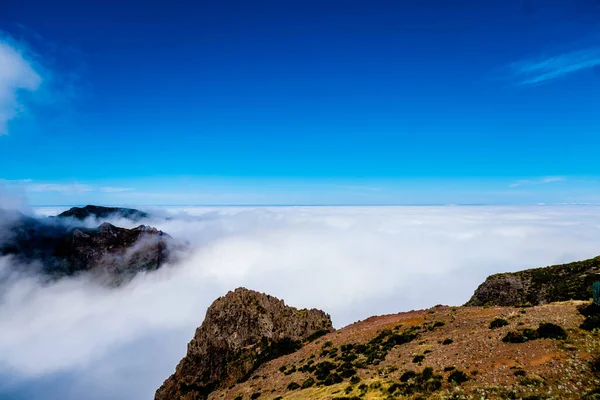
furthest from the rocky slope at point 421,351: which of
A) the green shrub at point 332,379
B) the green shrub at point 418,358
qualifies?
the green shrub at point 332,379

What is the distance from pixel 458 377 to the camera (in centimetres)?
2192

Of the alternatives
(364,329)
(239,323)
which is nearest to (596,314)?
(364,329)

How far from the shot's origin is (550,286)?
55.3 meters

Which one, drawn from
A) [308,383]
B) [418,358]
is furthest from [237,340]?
[418,358]

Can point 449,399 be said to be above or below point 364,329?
above

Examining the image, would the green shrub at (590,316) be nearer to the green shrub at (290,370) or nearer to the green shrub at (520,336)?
the green shrub at (520,336)

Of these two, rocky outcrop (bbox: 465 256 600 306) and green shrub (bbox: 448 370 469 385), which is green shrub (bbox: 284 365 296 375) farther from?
rocky outcrop (bbox: 465 256 600 306)

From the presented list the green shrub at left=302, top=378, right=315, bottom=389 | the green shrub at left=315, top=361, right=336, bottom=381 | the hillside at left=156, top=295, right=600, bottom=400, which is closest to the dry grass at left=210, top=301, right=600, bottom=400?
the hillside at left=156, top=295, right=600, bottom=400

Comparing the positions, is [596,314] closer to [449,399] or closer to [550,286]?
[449,399]

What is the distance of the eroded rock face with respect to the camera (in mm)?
56469

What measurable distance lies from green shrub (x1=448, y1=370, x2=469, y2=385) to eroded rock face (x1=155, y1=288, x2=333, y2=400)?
36.1 meters

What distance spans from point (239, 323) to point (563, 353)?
2164 inches

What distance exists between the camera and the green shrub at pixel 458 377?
21.6m

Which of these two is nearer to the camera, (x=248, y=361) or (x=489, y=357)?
(x=489, y=357)
